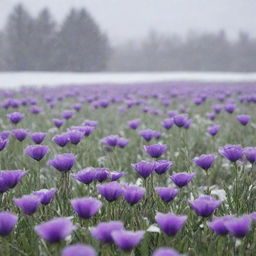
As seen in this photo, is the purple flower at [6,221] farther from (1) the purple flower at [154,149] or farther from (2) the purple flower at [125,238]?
(1) the purple flower at [154,149]

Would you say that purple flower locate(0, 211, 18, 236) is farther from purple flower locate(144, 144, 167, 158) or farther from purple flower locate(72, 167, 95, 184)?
purple flower locate(144, 144, 167, 158)

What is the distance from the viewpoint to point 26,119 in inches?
244

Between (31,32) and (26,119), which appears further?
(31,32)

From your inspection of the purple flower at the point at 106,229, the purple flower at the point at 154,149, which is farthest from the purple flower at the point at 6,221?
the purple flower at the point at 154,149

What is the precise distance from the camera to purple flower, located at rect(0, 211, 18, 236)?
1372 mm

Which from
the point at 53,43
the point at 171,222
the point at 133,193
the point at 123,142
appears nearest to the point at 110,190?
the point at 133,193

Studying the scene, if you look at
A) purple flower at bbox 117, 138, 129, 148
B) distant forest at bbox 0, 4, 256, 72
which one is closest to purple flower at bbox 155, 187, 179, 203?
purple flower at bbox 117, 138, 129, 148

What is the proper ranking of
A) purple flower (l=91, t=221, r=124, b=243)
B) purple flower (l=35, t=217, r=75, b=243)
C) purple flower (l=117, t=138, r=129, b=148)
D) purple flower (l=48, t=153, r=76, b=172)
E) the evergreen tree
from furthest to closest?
1. the evergreen tree
2. purple flower (l=117, t=138, r=129, b=148)
3. purple flower (l=48, t=153, r=76, b=172)
4. purple flower (l=91, t=221, r=124, b=243)
5. purple flower (l=35, t=217, r=75, b=243)

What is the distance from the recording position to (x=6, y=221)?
138cm

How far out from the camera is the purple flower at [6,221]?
1.37m

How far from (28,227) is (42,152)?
1.90 ft

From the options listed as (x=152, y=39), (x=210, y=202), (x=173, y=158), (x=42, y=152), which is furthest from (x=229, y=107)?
(x=152, y=39)

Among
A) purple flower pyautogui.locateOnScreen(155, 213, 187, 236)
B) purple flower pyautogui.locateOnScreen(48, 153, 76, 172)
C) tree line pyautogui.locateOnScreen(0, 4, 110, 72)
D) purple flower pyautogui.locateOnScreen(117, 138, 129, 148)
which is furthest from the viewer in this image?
tree line pyautogui.locateOnScreen(0, 4, 110, 72)

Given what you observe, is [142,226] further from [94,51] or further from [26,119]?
[94,51]
